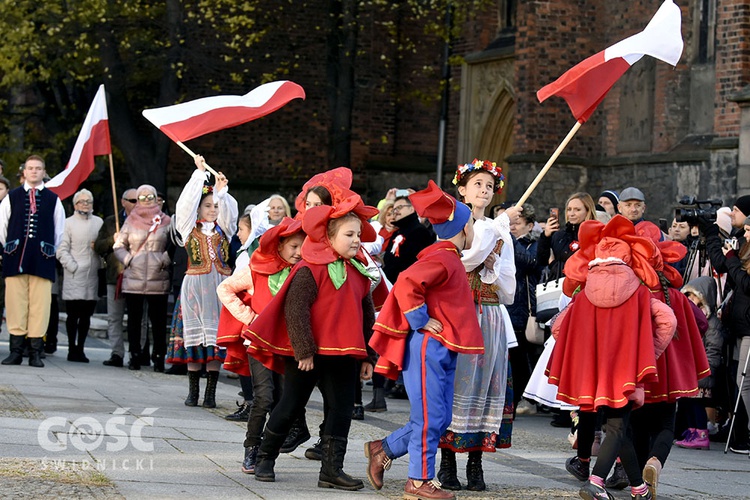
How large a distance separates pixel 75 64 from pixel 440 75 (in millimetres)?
8311

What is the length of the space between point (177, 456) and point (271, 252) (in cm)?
139

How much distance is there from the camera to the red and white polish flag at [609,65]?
365 inches

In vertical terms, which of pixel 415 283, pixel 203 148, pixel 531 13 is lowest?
pixel 415 283

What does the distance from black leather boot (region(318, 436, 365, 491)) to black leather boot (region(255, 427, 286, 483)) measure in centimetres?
27

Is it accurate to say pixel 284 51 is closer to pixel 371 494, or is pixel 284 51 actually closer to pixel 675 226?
pixel 675 226

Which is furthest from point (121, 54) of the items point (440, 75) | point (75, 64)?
point (440, 75)

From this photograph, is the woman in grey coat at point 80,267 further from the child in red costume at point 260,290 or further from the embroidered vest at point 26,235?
the child in red costume at point 260,290

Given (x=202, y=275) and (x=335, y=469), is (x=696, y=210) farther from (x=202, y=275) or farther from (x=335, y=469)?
(x=335, y=469)

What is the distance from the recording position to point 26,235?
1427 centimetres

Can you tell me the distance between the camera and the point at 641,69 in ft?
72.0

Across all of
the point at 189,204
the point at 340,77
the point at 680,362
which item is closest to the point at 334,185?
the point at 680,362

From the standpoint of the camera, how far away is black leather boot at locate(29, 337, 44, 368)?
1407cm

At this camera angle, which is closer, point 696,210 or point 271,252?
point 271,252

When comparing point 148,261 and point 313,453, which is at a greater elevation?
point 148,261
